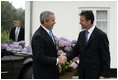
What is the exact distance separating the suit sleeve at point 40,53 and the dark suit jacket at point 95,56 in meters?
0.46

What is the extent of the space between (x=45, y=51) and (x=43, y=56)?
Answer: 0.37ft

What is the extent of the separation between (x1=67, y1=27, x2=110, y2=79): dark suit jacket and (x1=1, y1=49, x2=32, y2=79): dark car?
2.06m

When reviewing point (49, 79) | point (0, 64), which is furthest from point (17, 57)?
point (49, 79)

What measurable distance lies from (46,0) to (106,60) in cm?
946

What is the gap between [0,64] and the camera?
765cm

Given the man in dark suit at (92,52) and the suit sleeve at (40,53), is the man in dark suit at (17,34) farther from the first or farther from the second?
the suit sleeve at (40,53)

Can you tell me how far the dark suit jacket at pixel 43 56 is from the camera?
602cm

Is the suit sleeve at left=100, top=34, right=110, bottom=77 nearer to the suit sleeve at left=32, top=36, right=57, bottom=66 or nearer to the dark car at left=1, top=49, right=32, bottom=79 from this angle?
the suit sleeve at left=32, top=36, right=57, bottom=66

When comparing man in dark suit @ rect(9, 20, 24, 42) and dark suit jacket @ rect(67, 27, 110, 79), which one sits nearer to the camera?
dark suit jacket @ rect(67, 27, 110, 79)

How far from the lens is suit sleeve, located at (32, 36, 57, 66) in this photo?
600 cm

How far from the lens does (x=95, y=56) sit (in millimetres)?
6188

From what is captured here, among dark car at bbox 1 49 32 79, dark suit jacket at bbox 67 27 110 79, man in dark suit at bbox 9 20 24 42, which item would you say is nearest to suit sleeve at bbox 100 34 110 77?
dark suit jacket at bbox 67 27 110 79

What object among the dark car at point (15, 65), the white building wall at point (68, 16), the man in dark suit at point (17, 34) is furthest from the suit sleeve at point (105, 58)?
the white building wall at point (68, 16)

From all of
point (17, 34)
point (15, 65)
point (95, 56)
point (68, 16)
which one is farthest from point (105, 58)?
point (68, 16)
